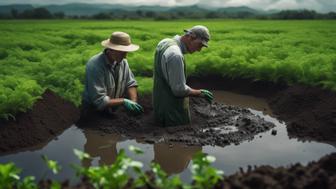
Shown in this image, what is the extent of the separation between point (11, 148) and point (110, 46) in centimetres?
210

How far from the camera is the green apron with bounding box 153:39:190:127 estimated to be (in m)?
7.42

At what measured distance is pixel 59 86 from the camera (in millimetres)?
9359

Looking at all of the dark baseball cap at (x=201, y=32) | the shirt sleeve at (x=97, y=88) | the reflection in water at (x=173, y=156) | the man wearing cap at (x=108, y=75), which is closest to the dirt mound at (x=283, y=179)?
the reflection in water at (x=173, y=156)

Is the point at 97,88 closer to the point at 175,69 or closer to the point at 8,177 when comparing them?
the point at 175,69

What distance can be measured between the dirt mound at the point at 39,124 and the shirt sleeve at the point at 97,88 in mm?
856

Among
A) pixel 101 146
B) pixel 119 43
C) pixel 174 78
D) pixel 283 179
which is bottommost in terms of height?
pixel 101 146

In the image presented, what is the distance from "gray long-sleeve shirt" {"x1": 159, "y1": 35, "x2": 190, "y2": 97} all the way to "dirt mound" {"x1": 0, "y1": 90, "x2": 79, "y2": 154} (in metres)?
2.06

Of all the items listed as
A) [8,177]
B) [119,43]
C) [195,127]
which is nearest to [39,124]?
[119,43]

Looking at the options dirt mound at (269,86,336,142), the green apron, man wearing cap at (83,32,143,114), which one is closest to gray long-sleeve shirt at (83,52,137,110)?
man wearing cap at (83,32,143,114)

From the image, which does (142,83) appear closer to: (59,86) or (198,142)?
(59,86)

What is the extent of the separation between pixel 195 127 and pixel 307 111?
2.31m

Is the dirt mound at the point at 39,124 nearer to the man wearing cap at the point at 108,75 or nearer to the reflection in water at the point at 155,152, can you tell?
the man wearing cap at the point at 108,75

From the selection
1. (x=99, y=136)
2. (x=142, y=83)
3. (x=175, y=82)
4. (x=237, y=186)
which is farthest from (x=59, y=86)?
(x=237, y=186)

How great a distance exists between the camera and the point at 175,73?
705 centimetres
